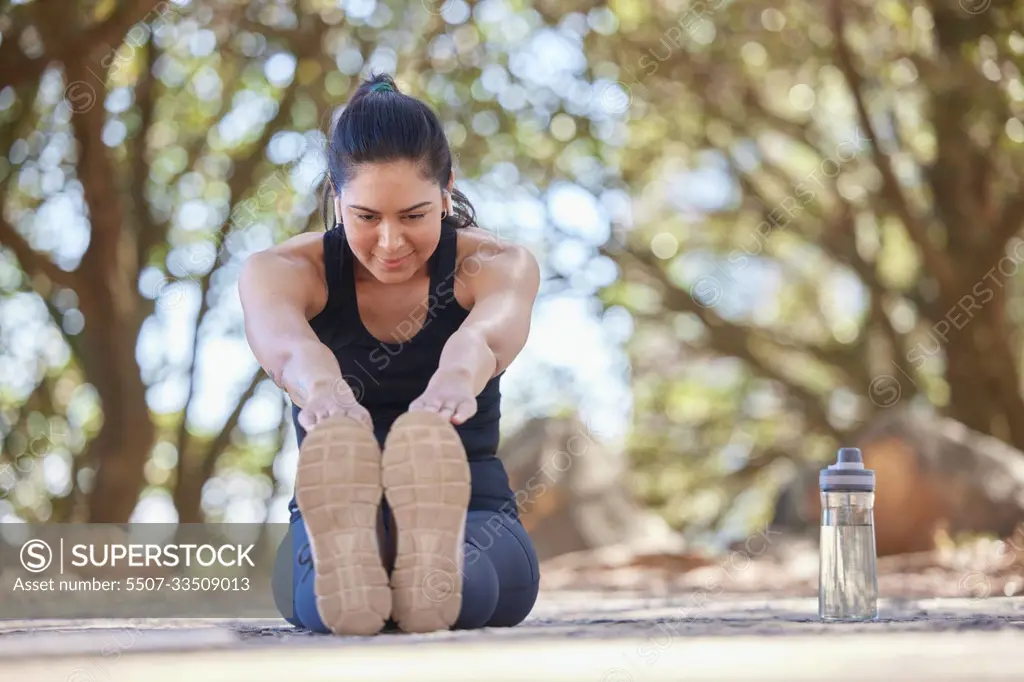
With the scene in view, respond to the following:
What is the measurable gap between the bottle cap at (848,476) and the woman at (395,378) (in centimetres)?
53

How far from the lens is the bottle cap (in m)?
2.16

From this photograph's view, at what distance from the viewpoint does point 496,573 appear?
2.09m

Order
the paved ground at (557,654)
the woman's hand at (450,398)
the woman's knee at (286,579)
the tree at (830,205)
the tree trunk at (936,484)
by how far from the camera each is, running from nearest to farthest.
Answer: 1. the paved ground at (557,654)
2. the woman's hand at (450,398)
3. the woman's knee at (286,579)
4. the tree trunk at (936,484)
5. the tree at (830,205)

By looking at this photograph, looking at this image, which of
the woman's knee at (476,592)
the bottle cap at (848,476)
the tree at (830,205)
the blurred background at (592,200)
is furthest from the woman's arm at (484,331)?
the tree at (830,205)

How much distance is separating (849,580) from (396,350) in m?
0.88

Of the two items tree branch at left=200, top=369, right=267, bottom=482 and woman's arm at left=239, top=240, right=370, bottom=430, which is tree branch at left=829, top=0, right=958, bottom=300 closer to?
tree branch at left=200, top=369, right=267, bottom=482

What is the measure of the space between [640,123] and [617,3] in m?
0.81

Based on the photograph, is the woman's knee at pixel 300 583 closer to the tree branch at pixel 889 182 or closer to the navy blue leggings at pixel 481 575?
the navy blue leggings at pixel 481 575

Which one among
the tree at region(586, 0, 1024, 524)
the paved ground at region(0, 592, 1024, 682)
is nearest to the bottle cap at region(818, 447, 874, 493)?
the paved ground at region(0, 592, 1024, 682)

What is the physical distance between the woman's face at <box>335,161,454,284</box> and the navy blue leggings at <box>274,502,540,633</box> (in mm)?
418

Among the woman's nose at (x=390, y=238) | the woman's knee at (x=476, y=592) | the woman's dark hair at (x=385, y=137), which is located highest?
the woman's dark hair at (x=385, y=137)

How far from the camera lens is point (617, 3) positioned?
7.30 m

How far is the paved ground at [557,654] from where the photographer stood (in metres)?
1.36

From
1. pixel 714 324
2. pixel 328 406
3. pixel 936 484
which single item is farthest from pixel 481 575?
pixel 714 324
